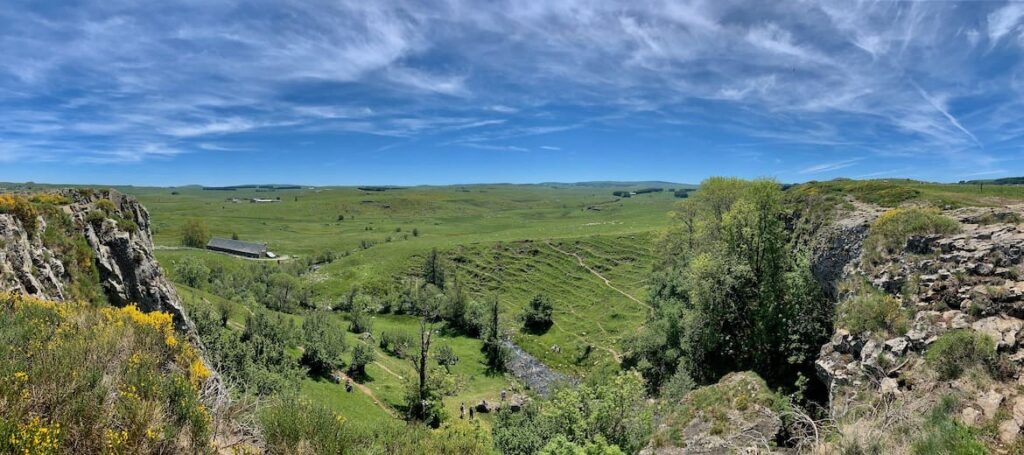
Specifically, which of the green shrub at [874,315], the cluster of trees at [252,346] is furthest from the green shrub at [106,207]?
the green shrub at [874,315]

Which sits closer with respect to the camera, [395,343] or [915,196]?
[915,196]

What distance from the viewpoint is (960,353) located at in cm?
1478

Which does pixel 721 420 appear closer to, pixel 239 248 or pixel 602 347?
pixel 602 347

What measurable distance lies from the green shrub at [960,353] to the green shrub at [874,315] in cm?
259

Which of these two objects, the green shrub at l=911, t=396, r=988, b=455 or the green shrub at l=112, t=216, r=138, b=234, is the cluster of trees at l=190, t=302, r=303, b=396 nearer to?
the green shrub at l=112, t=216, r=138, b=234

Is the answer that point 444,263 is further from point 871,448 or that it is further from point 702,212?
point 871,448

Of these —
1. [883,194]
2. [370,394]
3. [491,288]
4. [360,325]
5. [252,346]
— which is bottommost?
[370,394]

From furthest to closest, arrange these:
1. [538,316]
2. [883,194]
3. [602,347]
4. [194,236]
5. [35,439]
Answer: [194,236]
[538,316]
[602,347]
[883,194]
[35,439]

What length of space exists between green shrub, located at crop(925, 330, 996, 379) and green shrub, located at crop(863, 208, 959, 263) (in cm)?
784

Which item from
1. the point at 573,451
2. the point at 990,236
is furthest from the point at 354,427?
the point at 990,236

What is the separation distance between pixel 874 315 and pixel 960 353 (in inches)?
186

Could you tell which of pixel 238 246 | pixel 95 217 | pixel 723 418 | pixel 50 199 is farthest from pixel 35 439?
pixel 238 246

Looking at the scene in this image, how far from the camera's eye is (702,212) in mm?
49125

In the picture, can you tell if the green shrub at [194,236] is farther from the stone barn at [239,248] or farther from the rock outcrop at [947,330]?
the rock outcrop at [947,330]
